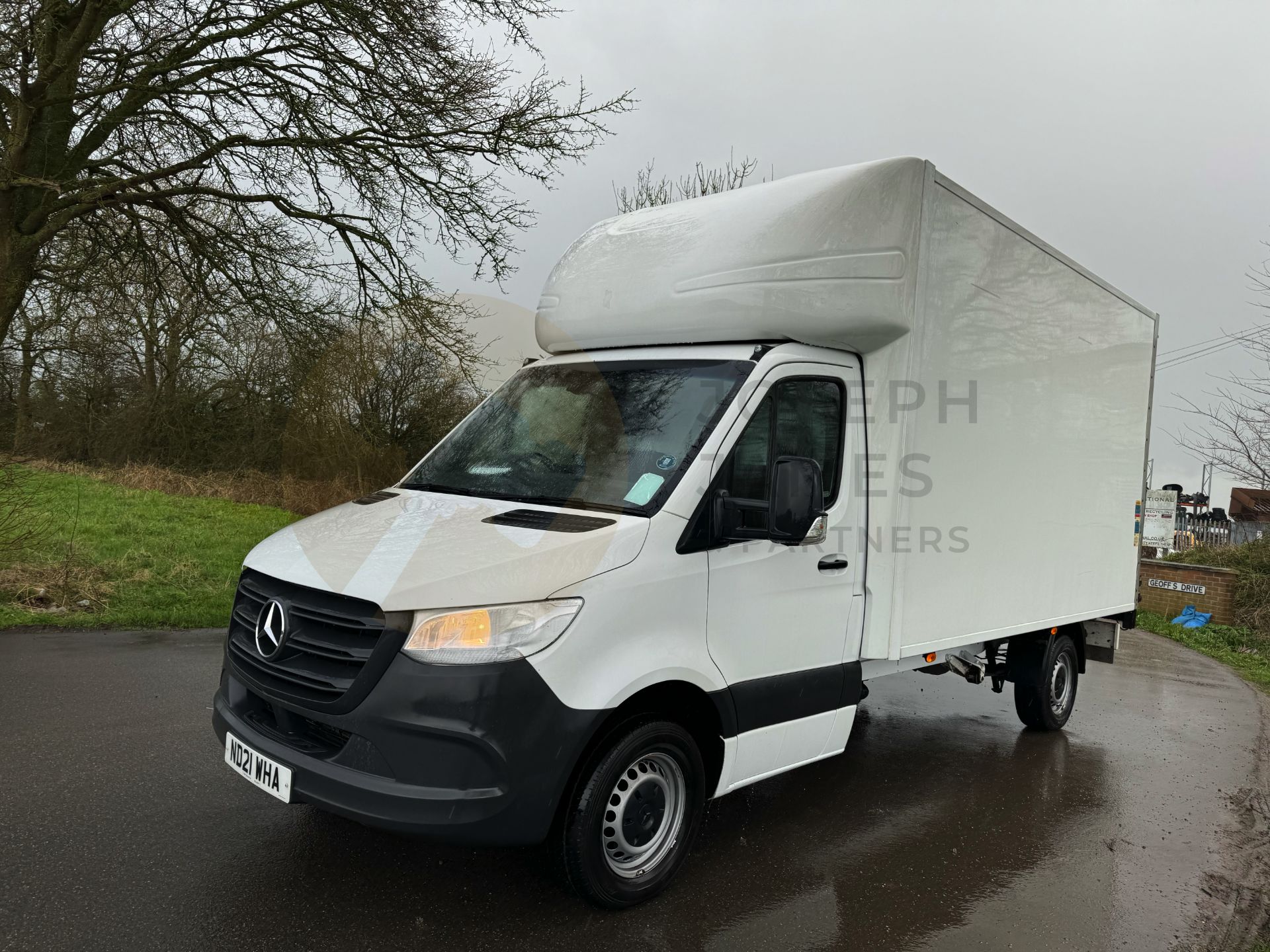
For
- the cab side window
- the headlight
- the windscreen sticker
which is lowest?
the headlight

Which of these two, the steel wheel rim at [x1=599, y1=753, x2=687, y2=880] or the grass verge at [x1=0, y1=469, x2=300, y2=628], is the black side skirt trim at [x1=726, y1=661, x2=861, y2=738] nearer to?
the steel wheel rim at [x1=599, y1=753, x2=687, y2=880]

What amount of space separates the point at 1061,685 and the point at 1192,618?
943cm

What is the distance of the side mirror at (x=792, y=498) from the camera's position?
3564mm

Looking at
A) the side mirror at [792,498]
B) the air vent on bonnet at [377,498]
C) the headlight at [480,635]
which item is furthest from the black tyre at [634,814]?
the air vent on bonnet at [377,498]

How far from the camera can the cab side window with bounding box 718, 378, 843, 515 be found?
381cm

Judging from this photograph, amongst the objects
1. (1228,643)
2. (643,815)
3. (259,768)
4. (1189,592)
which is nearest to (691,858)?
(643,815)

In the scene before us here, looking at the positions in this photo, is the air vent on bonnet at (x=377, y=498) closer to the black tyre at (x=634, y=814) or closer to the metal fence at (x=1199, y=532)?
the black tyre at (x=634, y=814)

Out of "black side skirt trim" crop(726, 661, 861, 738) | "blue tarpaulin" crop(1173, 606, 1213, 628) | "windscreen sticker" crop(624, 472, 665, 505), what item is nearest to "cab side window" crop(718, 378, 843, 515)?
"windscreen sticker" crop(624, 472, 665, 505)

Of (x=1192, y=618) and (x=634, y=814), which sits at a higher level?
(x=634, y=814)

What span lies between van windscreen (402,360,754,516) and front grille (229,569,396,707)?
0.93 meters

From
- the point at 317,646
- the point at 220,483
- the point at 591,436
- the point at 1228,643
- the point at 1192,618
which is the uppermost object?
the point at 591,436

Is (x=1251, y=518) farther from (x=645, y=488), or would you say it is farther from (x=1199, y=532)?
(x=645, y=488)

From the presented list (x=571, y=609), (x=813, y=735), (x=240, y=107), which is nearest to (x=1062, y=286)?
(x=813, y=735)

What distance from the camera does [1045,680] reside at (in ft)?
21.9
